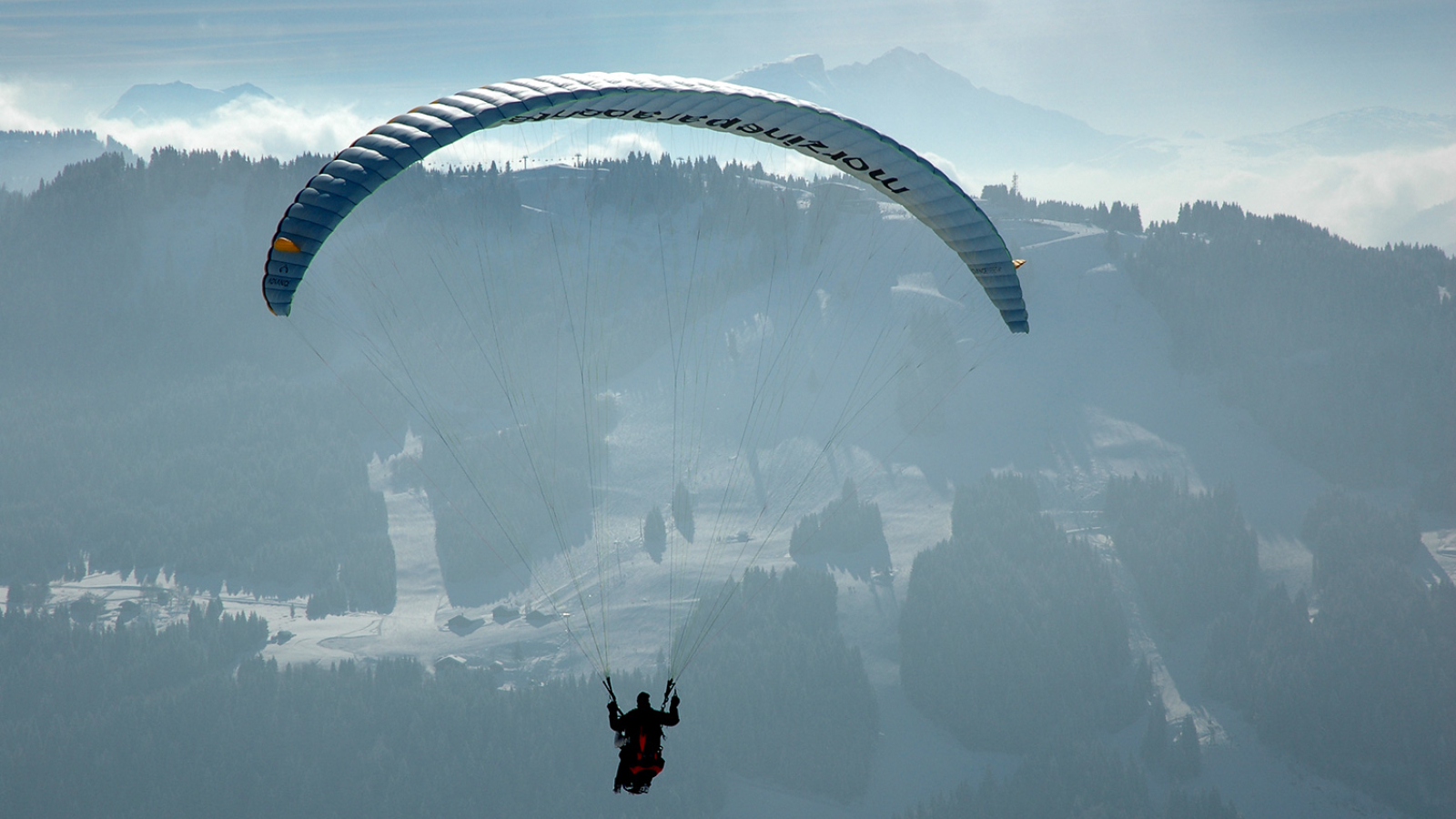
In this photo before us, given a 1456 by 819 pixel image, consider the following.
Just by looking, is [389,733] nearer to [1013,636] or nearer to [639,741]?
[1013,636]

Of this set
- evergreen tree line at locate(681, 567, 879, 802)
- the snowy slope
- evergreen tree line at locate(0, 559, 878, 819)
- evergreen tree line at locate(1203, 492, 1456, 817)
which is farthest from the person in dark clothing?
evergreen tree line at locate(1203, 492, 1456, 817)

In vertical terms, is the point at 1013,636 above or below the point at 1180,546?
below

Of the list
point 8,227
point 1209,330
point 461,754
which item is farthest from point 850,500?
point 8,227

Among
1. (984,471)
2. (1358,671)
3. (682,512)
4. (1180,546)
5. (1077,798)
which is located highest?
(984,471)

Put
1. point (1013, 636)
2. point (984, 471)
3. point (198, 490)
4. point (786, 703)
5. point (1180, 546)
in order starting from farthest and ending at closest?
point (198, 490) → point (984, 471) → point (1180, 546) → point (1013, 636) → point (786, 703)

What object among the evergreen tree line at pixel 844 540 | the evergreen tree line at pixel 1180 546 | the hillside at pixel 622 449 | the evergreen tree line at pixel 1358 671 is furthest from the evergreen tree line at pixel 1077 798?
the evergreen tree line at pixel 844 540

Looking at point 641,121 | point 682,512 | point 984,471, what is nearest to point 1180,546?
point 984,471
